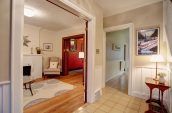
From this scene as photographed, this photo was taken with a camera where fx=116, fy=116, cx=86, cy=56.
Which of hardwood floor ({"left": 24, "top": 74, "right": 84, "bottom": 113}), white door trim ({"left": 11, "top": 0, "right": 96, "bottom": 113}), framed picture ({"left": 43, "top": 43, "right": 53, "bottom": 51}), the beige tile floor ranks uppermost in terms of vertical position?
framed picture ({"left": 43, "top": 43, "right": 53, "bottom": 51})

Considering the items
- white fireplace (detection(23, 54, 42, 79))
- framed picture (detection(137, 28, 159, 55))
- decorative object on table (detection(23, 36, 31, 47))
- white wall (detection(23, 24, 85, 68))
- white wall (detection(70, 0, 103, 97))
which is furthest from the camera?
white wall (detection(23, 24, 85, 68))

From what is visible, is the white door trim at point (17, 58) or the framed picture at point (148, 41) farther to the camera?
the framed picture at point (148, 41)

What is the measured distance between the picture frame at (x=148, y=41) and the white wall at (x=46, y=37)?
2.94 m

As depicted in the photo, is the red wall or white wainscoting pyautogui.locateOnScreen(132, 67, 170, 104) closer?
white wainscoting pyautogui.locateOnScreen(132, 67, 170, 104)

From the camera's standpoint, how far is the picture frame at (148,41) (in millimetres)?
2924

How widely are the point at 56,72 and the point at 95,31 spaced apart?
137 inches

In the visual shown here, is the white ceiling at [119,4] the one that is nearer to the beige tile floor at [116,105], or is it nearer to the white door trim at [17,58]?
the white door trim at [17,58]

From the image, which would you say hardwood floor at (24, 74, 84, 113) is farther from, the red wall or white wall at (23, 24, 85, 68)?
the red wall

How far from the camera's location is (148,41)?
305 centimetres

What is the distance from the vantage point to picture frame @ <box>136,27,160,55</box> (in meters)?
2.92

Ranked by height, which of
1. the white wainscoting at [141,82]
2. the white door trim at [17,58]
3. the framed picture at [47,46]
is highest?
the framed picture at [47,46]

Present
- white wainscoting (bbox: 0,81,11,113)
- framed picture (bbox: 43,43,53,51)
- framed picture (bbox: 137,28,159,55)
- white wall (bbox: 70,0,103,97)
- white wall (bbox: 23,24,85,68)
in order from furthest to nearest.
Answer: framed picture (bbox: 43,43,53,51) → white wall (bbox: 23,24,85,68) → framed picture (bbox: 137,28,159,55) → white wall (bbox: 70,0,103,97) → white wainscoting (bbox: 0,81,11,113)

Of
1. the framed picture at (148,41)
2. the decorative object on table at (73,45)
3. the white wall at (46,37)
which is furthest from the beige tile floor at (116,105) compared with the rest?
the decorative object on table at (73,45)

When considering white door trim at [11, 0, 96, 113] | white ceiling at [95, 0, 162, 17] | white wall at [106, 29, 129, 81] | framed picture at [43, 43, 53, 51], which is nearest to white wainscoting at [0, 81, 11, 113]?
white door trim at [11, 0, 96, 113]
